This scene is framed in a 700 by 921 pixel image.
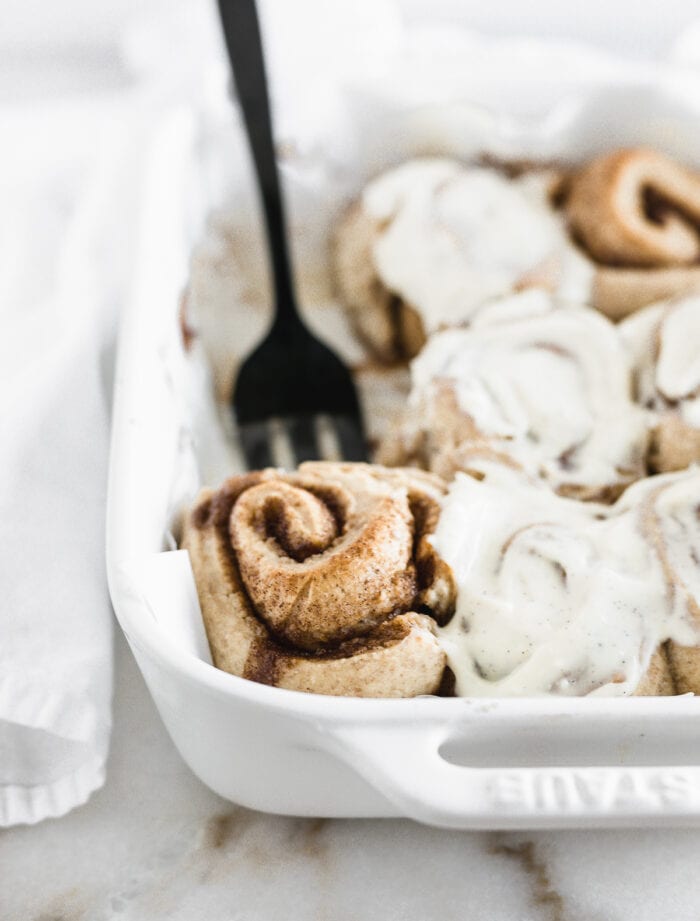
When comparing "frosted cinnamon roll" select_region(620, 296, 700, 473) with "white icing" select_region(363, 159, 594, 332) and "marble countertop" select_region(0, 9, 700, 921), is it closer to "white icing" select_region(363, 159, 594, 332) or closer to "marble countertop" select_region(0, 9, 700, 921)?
"white icing" select_region(363, 159, 594, 332)

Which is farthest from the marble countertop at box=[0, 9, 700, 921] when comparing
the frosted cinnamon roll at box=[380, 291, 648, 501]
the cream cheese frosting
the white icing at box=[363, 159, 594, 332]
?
the white icing at box=[363, 159, 594, 332]

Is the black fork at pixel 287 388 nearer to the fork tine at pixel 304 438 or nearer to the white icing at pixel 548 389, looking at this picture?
the fork tine at pixel 304 438

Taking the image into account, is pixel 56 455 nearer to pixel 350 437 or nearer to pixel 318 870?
pixel 350 437

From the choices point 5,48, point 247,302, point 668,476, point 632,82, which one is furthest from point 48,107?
point 668,476

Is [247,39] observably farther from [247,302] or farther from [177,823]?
[177,823]

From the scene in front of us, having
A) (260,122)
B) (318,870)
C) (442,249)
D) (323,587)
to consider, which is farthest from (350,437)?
(318,870)

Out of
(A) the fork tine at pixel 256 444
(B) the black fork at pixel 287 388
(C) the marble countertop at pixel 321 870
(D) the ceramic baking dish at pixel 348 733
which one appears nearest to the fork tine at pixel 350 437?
(B) the black fork at pixel 287 388

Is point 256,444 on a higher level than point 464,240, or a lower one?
lower

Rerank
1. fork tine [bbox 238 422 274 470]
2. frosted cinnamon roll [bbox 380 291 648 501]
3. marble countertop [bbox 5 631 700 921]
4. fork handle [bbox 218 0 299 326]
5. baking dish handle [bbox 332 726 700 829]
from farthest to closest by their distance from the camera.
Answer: fork tine [bbox 238 422 274 470] → fork handle [bbox 218 0 299 326] → frosted cinnamon roll [bbox 380 291 648 501] → marble countertop [bbox 5 631 700 921] → baking dish handle [bbox 332 726 700 829]
